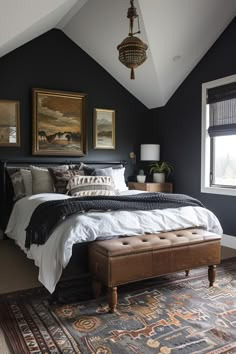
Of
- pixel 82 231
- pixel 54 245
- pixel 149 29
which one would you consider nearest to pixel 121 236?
pixel 82 231

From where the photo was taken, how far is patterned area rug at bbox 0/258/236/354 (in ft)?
6.61

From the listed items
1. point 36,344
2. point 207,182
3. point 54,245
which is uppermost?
point 207,182

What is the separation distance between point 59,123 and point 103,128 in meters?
0.82

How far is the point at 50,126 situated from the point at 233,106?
9.17 feet

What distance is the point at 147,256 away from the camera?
263cm

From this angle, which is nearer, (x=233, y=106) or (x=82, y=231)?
(x=82, y=231)

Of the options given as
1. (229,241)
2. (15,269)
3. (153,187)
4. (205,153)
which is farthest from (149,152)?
(15,269)

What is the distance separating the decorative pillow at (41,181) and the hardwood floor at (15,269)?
2.81ft

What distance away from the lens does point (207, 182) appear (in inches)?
196

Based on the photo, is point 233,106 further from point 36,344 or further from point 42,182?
point 36,344

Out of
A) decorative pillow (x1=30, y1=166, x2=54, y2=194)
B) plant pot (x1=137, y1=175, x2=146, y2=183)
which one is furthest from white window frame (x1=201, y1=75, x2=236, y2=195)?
decorative pillow (x1=30, y1=166, x2=54, y2=194)

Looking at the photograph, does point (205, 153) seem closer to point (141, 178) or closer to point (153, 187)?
point (153, 187)

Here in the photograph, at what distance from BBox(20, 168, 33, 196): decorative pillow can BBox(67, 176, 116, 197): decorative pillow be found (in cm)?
65

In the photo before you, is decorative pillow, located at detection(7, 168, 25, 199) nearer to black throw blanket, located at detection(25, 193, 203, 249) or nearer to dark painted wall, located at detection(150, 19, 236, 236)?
black throw blanket, located at detection(25, 193, 203, 249)
